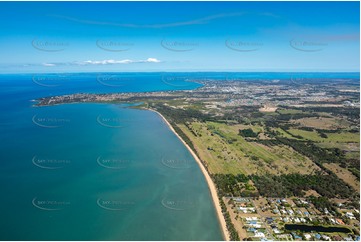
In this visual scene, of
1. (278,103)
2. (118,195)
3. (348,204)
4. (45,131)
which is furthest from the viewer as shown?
(278,103)

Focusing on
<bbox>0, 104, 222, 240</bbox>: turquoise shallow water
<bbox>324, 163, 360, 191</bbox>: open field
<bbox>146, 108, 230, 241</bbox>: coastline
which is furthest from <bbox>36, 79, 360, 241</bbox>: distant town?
<bbox>0, 104, 222, 240</bbox>: turquoise shallow water

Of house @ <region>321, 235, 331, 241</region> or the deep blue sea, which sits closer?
house @ <region>321, 235, 331, 241</region>

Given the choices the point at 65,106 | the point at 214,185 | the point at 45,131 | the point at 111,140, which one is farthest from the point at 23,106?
the point at 214,185

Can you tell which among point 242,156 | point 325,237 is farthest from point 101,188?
point 325,237

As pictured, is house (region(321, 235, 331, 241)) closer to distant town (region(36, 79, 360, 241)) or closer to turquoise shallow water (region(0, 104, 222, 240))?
distant town (region(36, 79, 360, 241))

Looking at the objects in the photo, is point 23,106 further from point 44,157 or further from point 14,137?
point 44,157

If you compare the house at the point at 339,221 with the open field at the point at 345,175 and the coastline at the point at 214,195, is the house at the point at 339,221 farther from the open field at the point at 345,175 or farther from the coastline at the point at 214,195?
the coastline at the point at 214,195

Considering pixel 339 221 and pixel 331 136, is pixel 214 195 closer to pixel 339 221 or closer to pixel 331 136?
pixel 339 221
